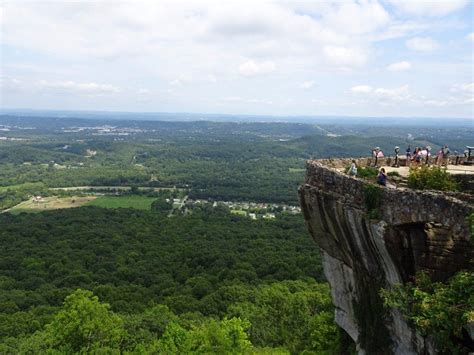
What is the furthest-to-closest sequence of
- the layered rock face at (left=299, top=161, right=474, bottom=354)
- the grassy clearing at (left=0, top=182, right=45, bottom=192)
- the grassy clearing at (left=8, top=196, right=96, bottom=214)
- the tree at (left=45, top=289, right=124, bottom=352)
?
the grassy clearing at (left=0, top=182, right=45, bottom=192) → the grassy clearing at (left=8, top=196, right=96, bottom=214) → the tree at (left=45, top=289, right=124, bottom=352) → the layered rock face at (left=299, top=161, right=474, bottom=354)

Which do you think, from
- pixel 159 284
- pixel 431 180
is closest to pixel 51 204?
pixel 159 284

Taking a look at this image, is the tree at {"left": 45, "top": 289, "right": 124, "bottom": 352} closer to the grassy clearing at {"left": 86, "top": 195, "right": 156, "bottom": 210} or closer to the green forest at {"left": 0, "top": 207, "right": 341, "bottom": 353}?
the green forest at {"left": 0, "top": 207, "right": 341, "bottom": 353}

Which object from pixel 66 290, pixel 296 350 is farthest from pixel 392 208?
pixel 66 290

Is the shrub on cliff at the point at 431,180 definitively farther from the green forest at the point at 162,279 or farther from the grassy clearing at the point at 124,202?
the grassy clearing at the point at 124,202

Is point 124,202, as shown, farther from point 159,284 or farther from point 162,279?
point 159,284

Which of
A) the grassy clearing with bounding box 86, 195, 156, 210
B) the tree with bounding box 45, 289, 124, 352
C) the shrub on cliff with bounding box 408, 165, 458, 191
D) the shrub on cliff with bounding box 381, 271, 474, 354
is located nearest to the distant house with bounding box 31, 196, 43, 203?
the grassy clearing with bounding box 86, 195, 156, 210

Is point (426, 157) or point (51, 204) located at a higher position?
point (426, 157)
